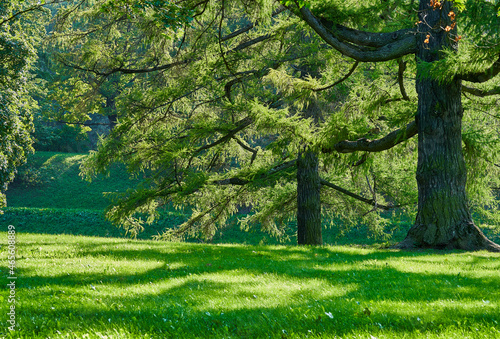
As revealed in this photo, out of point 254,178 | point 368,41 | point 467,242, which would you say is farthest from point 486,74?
point 254,178

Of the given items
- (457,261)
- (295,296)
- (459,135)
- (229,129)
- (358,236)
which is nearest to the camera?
(295,296)

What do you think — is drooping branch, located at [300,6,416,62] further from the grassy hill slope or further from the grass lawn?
the grassy hill slope

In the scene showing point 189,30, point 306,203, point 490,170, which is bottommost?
point 306,203

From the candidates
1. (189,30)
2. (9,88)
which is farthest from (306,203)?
(9,88)

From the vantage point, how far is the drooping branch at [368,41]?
902 cm

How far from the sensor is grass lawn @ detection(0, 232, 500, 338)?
3.29 meters

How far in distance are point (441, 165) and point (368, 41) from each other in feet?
10.9

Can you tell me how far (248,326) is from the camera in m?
3.40

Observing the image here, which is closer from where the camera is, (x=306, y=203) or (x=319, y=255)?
(x=319, y=255)

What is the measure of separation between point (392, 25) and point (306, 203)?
18.4 feet

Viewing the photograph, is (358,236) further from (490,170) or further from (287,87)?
(287,87)

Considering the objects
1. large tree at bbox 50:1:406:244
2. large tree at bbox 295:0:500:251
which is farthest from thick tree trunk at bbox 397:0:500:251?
large tree at bbox 50:1:406:244

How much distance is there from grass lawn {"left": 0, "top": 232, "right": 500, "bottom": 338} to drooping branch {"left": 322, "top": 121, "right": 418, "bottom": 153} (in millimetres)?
2973

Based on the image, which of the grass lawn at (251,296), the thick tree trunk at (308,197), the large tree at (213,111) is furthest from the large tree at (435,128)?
the thick tree trunk at (308,197)
